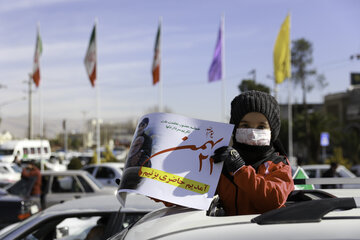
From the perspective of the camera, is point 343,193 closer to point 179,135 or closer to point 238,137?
point 238,137

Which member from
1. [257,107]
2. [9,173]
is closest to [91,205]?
[257,107]

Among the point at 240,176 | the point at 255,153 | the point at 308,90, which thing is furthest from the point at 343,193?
the point at 308,90

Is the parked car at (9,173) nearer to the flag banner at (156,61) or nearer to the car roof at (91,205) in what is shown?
the flag banner at (156,61)

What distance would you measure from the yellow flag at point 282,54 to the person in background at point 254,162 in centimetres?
2098

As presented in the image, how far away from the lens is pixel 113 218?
13.4 feet

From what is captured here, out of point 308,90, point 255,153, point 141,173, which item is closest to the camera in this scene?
point 141,173

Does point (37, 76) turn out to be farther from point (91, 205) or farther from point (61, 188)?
point (91, 205)

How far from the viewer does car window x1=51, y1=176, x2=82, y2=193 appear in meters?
11.4

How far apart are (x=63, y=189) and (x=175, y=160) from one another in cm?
982

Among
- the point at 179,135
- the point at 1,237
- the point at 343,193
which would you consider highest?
the point at 179,135

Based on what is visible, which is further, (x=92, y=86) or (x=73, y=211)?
(x=92, y=86)

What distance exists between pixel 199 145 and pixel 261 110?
0.50 meters

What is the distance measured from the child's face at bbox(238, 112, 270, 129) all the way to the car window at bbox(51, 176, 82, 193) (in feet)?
30.1

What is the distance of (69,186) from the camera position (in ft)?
37.7
